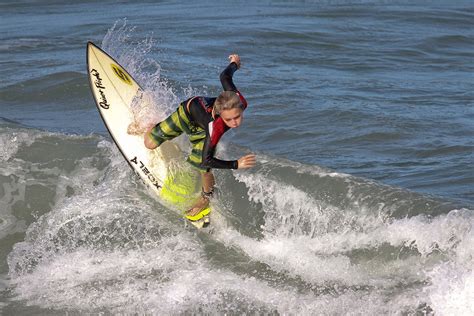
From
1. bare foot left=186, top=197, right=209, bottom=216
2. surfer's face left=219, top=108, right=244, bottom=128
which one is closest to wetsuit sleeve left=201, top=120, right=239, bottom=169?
surfer's face left=219, top=108, right=244, bottom=128

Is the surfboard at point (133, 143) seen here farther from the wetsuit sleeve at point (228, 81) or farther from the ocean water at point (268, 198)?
the wetsuit sleeve at point (228, 81)

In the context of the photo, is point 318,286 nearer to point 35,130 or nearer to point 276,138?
point 276,138

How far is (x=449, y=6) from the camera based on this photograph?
24469 millimetres

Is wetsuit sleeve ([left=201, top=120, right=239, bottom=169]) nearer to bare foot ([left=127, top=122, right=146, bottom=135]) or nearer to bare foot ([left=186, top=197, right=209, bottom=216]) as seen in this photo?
bare foot ([left=186, top=197, right=209, bottom=216])

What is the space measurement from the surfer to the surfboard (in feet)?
1.51

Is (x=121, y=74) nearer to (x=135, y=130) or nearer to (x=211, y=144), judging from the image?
(x=135, y=130)

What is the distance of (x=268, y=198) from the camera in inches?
359

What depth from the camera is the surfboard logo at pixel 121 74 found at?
9875 mm

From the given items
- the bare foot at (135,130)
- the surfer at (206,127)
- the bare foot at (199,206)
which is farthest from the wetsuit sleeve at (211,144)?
the bare foot at (135,130)

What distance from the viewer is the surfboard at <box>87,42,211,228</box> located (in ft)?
30.8

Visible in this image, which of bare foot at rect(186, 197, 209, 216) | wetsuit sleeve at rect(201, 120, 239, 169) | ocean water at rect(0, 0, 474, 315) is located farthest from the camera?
bare foot at rect(186, 197, 209, 216)

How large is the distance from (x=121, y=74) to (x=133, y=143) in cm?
88

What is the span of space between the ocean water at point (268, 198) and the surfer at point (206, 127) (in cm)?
72

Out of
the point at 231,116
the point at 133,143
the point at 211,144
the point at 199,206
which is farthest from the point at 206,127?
the point at 133,143
